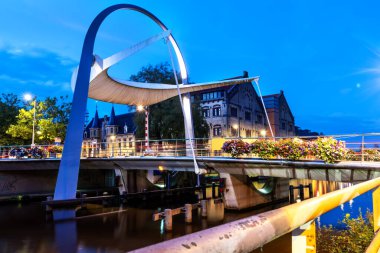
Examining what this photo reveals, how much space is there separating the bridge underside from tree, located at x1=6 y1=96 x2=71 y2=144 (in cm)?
1453

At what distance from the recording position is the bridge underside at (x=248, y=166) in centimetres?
1812

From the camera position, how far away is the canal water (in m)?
16.8

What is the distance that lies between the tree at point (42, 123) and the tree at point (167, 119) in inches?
638

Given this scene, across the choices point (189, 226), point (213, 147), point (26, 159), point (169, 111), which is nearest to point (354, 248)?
point (189, 226)

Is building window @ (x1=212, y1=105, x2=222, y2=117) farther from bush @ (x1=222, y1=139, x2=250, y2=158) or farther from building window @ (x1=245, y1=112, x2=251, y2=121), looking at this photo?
bush @ (x1=222, y1=139, x2=250, y2=158)

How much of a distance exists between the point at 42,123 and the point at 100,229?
109 ft

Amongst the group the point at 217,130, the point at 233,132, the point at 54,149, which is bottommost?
the point at 54,149

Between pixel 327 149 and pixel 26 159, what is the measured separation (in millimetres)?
31613

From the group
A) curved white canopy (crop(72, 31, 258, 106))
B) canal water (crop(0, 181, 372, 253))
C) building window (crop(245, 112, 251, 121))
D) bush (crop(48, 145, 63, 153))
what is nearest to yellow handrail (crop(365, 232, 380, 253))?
canal water (crop(0, 181, 372, 253))

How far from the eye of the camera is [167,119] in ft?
128

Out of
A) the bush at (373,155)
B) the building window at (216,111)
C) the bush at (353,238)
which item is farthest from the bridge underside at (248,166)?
the building window at (216,111)

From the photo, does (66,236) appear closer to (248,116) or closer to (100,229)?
(100,229)

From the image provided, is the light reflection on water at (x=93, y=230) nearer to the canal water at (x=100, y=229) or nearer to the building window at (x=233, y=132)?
the canal water at (x=100, y=229)

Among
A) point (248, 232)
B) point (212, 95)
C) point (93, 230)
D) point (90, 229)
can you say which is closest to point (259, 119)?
point (212, 95)
